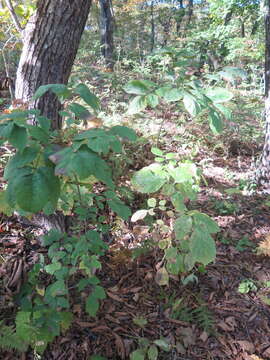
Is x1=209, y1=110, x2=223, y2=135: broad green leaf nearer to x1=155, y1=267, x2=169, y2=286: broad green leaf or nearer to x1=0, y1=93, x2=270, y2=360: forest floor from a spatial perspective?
x1=0, y1=93, x2=270, y2=360: forest floor

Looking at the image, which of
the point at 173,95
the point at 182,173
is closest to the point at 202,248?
the point at 182,173

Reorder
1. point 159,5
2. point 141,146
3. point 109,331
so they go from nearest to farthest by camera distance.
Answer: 1. point 109,331
2. point 141,146
3. point 159,5

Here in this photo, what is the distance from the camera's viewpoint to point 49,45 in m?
2.17

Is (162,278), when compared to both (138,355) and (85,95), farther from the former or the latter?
(85,95)

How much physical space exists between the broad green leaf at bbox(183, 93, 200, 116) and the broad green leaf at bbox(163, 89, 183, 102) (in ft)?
0.12

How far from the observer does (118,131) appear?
3.95ft

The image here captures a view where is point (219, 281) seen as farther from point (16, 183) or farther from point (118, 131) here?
point (16, 183)

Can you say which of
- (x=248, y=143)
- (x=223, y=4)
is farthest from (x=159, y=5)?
(x=248, y=143)

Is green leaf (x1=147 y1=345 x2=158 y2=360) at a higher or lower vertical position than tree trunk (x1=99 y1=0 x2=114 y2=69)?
lower

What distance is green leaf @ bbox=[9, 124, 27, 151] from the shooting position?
1009 mm

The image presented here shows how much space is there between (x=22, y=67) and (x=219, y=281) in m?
2.26

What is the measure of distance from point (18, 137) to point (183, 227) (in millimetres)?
975

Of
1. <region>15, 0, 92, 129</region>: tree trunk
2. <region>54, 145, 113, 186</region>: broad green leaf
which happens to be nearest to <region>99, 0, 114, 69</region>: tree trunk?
<region>15, 0, 92, 129</region>: tree trunk

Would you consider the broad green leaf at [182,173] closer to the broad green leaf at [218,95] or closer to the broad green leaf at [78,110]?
the broad green leaf at [218,95]
